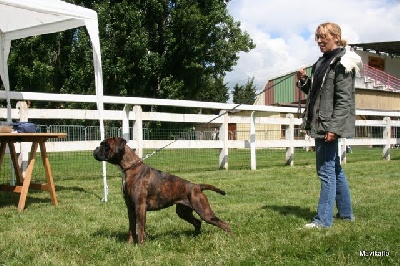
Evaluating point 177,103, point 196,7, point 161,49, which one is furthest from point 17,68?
point 177,103

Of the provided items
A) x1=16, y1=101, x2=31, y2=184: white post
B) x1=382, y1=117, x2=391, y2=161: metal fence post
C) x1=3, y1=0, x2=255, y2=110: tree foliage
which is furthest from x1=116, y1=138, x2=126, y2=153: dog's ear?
x1=3, y1=0, x2=255, y2=110: tree foliage

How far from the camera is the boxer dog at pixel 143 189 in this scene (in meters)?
3.81

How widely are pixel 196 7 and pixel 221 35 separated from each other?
3.02 meters

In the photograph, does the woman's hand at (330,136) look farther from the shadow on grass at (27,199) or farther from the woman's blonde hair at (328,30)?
the shadow on grass at (27,199)

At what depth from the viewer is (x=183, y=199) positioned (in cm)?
394

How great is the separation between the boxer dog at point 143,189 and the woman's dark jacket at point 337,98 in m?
1.34

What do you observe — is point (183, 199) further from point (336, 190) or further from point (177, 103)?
point (177, 103)

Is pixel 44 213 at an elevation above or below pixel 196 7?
below

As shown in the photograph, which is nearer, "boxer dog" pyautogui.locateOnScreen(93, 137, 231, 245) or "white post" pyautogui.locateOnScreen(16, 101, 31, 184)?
"boxer dog" pyautogui.locateOnScreen(93, 137, 231, 245)

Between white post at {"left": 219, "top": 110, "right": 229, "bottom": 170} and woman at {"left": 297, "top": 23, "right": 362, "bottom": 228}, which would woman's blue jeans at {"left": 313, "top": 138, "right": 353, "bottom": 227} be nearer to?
woman at {"left": 297, "top": 23, "right": 362, "bottom": 228}

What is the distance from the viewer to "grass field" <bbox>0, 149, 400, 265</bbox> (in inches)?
134

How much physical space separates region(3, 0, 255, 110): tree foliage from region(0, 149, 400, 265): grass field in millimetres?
19279

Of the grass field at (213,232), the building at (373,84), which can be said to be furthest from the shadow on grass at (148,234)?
the building at (373,84)

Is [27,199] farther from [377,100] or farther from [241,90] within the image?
[241,90]
